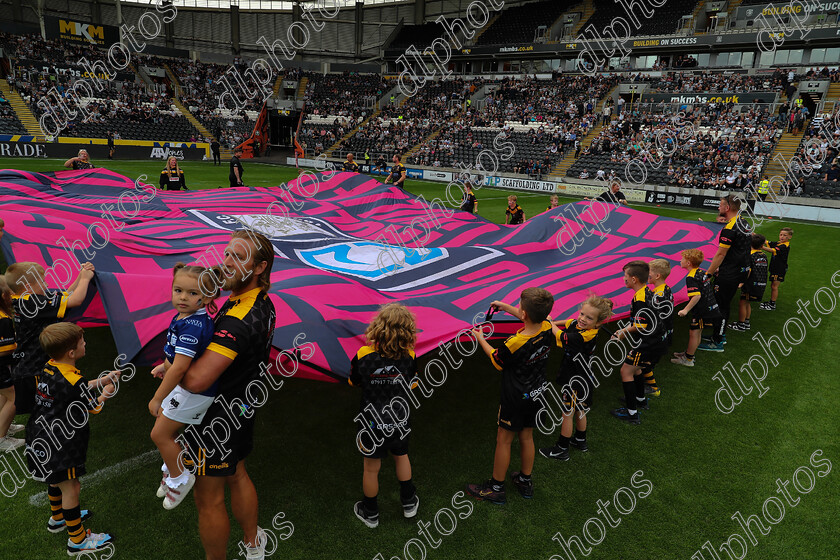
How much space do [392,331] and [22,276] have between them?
2738mm

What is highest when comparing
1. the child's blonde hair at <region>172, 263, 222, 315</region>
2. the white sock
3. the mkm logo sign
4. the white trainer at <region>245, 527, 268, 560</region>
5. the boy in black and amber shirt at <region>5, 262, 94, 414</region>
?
the mkm logo sign

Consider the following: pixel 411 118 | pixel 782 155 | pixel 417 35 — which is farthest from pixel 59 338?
pixel 417 35

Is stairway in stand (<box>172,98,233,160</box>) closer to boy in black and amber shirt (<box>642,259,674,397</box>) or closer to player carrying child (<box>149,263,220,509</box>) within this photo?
boy in black and amber shirt (<box>642,259,674,397</box>)

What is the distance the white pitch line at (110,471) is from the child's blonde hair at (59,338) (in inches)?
49.1

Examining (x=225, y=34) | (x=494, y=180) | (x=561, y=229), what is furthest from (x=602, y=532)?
(x=225, y=34)

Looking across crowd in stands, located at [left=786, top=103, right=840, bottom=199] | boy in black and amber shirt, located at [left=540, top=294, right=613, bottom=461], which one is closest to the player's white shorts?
boy in black and amber shirt, located at [left=540, top=294, right=613, bottom=461]

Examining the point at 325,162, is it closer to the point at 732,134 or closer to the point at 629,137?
the point at 629,137

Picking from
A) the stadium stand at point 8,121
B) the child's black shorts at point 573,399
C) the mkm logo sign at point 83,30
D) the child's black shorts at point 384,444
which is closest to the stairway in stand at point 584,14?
the mkm logo sign at point 83,30

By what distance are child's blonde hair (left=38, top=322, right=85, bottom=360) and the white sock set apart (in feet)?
3.46

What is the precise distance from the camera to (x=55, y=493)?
3.04 meters

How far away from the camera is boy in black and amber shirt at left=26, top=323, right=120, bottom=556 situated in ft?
9.48

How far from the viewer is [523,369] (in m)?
3.44

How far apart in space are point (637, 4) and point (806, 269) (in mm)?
37611

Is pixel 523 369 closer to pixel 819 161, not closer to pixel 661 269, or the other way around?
pixel 661 269
